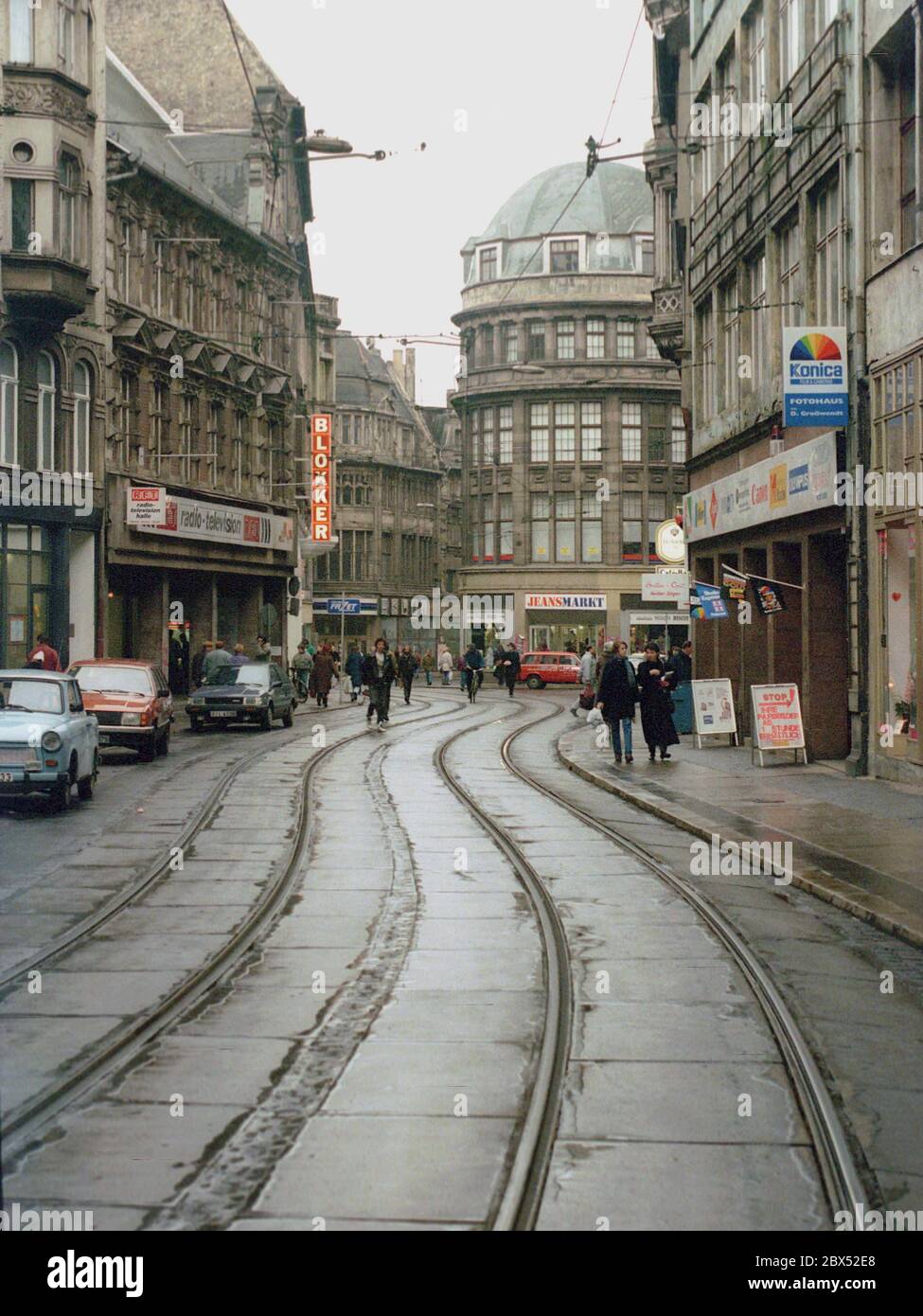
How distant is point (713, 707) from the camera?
97.2ft

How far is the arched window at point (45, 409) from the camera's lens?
38.7 meters

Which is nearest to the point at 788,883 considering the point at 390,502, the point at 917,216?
the point at 917,216

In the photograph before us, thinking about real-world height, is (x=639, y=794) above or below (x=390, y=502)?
below

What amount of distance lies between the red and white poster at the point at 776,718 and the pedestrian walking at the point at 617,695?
6.72ft

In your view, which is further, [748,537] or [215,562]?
[215,562]

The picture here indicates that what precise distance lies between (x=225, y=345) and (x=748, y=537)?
25296 millimetres

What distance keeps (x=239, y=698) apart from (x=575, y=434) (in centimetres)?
5422

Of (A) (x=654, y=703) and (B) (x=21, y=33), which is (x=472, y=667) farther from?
(A) (x=654, y=703)

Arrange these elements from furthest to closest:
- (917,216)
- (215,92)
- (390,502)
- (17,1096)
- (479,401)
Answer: (390,502)
(479,401)
(215,92)
(917,216)
(17,1096)

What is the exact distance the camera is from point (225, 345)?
172 ft

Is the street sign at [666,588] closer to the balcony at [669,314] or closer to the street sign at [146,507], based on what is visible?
the balcony at [669,314]

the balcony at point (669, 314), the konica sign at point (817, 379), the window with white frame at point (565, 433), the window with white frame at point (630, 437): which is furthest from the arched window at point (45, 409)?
the window with white frame at point (630, 437)

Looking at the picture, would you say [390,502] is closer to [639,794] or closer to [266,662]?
[266,662]

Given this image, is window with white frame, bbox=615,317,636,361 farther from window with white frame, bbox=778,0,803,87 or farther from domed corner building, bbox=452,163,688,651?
window with white frame, bbox=778,0,803,87
